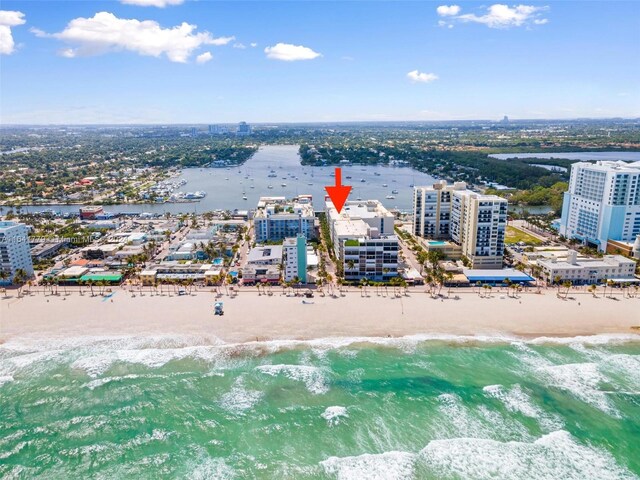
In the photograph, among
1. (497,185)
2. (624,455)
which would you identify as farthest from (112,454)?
(497,185)

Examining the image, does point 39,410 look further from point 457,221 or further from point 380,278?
point 457,221

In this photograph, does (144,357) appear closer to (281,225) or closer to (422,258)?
(422,258)

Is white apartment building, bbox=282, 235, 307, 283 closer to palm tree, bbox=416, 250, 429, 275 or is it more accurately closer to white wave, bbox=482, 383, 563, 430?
palm tree, bbox=416, 250, 429, 275

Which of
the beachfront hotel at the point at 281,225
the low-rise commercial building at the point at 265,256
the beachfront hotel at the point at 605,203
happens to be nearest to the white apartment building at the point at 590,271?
the beachfront hotel at the point at 605,203

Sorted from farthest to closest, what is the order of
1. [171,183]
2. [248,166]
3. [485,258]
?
[248,166], [171,183], [485,258]

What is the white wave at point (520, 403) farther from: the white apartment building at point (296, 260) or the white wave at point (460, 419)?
the white apartment building at point (296, 260)

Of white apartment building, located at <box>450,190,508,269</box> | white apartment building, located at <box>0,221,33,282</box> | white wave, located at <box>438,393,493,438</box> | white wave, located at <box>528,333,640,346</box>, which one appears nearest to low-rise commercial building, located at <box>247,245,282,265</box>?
white apartment building, located at <box>450,190,508,269</box>

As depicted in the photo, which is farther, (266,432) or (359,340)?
(359,340)
